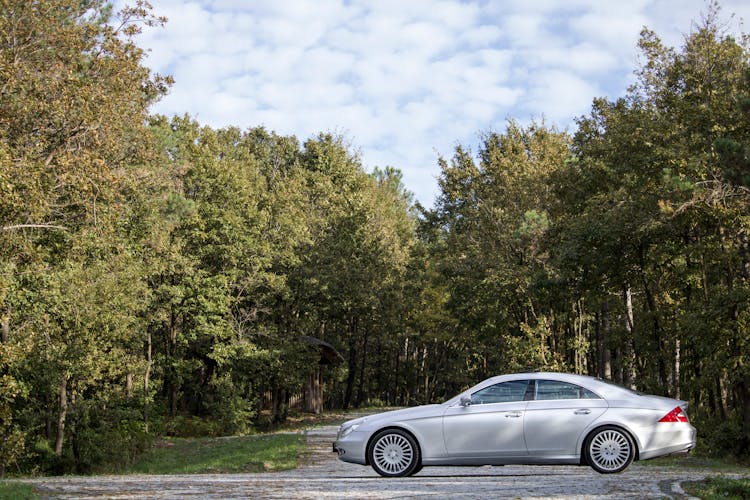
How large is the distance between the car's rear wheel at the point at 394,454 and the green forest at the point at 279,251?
22.5ft

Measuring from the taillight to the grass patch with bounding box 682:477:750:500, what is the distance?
124 cm

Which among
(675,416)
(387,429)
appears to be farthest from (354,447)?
(675,416)

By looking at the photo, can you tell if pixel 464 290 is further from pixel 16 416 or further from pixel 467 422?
pixel 467 422

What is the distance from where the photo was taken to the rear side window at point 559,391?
1166 cm

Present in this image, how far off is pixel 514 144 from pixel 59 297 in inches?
821

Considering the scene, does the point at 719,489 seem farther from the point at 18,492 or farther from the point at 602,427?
the point at 18,492

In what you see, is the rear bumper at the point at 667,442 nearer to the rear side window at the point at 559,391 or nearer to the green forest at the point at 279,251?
the rear side window at the point at 559,391

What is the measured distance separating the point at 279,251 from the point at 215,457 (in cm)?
1875

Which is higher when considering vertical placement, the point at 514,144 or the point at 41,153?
the point at 514,144

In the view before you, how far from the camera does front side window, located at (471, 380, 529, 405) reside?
11.7 metres

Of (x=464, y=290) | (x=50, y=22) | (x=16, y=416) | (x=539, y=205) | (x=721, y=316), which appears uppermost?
(x=50, y=22)

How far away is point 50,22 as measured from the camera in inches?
806

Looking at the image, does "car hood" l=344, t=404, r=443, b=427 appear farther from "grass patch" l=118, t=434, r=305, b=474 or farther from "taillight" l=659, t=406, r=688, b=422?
"grass patch" l=118, t=434, r=305, b=474

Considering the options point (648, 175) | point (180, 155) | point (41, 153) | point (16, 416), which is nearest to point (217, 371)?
point (180, 155)
